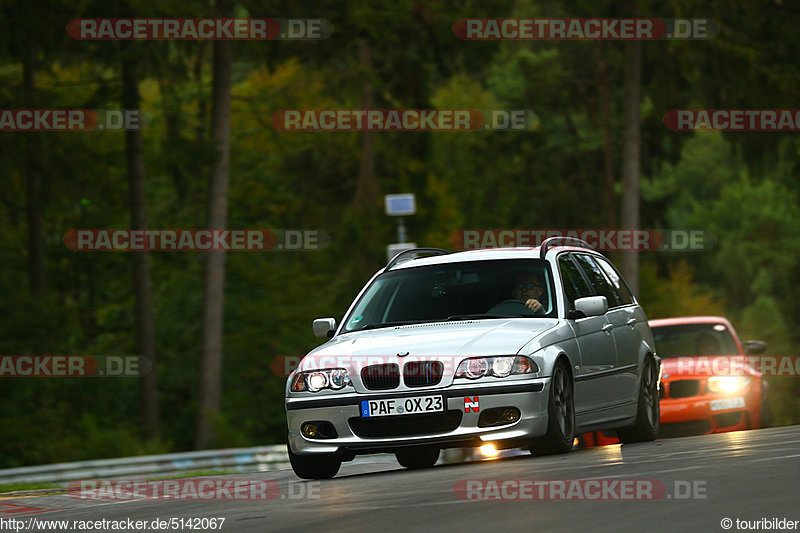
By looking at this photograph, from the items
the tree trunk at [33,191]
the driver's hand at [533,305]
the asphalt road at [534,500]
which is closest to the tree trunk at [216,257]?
the tree trunk at [33,191]

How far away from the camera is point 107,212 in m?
40.1

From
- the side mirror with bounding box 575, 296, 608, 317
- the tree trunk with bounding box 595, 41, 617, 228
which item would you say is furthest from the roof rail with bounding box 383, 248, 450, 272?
the tree trunk with bounding box 595, 41, 617, 228

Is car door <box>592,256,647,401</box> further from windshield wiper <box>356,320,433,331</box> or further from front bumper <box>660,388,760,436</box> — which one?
front bumper <box>660,388,760,436</box>

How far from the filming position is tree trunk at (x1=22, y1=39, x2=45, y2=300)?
32594mm

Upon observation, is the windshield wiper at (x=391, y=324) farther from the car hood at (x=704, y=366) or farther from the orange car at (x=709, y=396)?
the car hood at (x=704, y=366)

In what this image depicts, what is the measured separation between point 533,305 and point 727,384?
17.7ft

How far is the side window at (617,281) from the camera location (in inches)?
547

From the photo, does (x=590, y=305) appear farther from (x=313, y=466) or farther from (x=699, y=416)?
(x=699, y=416)

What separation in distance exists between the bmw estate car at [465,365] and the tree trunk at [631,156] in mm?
19651

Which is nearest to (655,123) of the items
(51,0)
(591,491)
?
(51,0)

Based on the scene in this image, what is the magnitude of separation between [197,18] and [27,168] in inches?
264

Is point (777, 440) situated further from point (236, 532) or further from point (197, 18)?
point (197, 18)

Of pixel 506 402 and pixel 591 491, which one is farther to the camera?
pixel 506 402

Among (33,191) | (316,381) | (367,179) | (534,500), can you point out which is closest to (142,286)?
(33,191)
